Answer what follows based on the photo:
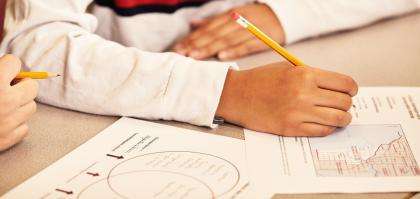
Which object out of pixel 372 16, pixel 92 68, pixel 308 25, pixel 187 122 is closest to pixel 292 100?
pixel 187 122

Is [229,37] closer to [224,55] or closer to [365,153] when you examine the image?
[224,55]

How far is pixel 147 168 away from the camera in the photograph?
67 cm

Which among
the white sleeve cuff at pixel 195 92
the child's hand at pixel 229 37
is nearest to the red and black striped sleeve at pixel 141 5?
the child's hand at pixel 229 37

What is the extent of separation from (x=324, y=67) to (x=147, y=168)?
0.43m

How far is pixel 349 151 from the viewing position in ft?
2.35

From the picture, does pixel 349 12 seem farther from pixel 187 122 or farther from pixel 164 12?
pixel 187 122

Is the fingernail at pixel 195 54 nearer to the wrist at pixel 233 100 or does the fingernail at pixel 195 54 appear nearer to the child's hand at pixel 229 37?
the child's hand at pixel 229 37

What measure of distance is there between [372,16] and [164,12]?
419 millimetres

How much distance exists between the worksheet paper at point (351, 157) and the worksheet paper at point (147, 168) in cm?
3

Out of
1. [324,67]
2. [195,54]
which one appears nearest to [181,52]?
[195,54]

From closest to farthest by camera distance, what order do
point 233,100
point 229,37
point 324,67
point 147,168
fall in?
point 147,168
point 233,100
point 324,67
point 229,37

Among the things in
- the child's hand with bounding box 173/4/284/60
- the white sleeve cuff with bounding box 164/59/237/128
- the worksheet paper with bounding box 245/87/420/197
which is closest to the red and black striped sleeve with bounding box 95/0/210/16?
the child's hand with bounding box 173/4/284/60

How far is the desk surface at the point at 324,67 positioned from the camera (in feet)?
2.29

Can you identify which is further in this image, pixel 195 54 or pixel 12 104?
pixel 195 54
